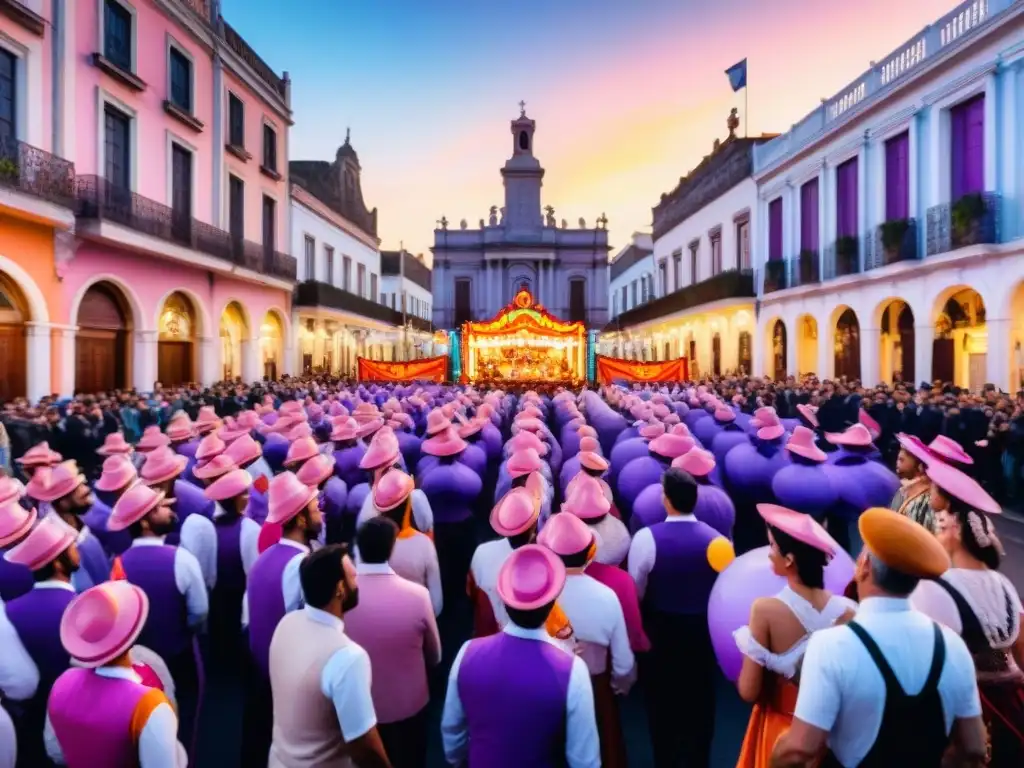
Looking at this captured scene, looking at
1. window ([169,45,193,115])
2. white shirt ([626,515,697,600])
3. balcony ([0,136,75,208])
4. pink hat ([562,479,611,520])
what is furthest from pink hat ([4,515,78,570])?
window ([169,45,193,115])

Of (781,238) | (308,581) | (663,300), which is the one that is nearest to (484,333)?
(781,238)

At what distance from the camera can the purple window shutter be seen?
26.3 meters

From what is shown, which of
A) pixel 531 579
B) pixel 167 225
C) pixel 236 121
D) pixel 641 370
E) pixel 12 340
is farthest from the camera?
pixel 236 121

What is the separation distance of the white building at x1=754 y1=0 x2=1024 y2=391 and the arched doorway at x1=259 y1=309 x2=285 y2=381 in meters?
18.9

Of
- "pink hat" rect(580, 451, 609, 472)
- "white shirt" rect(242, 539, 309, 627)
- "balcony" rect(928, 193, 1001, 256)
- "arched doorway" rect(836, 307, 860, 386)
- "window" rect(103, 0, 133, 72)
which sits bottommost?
"white shirt" rect(242, 539, 309, 627)

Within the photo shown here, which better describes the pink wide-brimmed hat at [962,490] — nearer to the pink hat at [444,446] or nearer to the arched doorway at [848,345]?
the pink hat at [444,446]

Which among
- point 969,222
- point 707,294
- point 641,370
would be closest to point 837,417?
point 969,222

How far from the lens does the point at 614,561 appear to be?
4789 millimetres

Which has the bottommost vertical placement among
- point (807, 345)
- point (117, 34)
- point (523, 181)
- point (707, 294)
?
point (807, 345)

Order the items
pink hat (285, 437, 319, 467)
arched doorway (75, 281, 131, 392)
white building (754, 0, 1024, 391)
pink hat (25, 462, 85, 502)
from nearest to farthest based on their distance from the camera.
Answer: pink hat (25, 462, 85, 502) < pink hat (285, 437, 319, 467) < white building (754, 0, 1024, 391) < arched doorway (75, 281, 131, 392)

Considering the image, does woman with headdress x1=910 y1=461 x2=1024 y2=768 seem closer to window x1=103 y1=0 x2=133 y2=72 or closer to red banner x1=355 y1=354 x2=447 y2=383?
window x1=103 y1=0 x2=133 y2=72

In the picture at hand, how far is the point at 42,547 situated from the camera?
3.50 meters

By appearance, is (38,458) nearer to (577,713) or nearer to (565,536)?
(565,536)

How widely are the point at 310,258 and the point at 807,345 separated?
21461 mm
